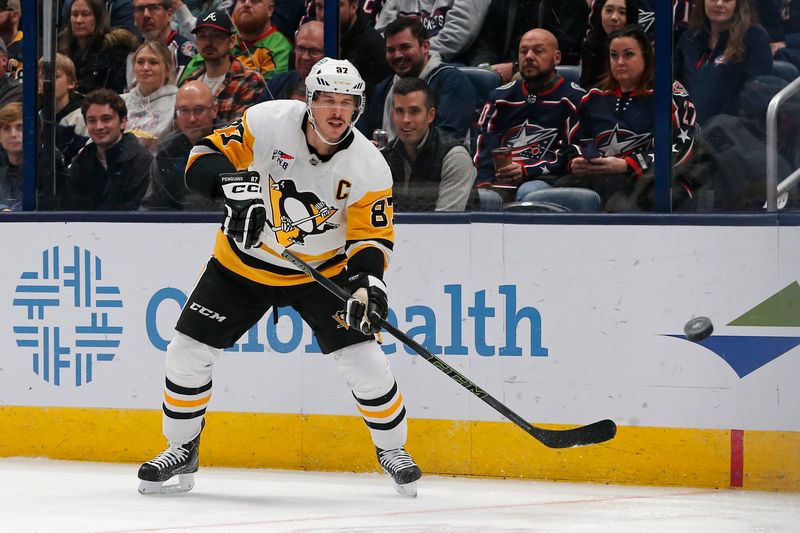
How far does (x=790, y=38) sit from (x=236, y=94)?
1935 millimetres

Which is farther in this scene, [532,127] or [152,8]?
[152,8]

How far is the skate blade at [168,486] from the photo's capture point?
3777mm

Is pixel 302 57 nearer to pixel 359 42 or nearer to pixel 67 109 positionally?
pixel 359 42

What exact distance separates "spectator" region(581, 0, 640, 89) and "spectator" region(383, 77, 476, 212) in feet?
1.74

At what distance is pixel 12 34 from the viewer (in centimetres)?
464

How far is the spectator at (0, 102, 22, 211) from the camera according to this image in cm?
457

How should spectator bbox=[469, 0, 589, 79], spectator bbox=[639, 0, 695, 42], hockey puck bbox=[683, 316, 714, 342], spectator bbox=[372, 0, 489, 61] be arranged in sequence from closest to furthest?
hockey puck bbox=[683, 316, 714, 342] → spectator bbox=[639, 0, 695, 42] → spectator bbox=[469, 0, 589, 79] → spectator bbox=[372, 0, 489, 61]

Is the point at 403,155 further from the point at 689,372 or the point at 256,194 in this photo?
the point at 689,372

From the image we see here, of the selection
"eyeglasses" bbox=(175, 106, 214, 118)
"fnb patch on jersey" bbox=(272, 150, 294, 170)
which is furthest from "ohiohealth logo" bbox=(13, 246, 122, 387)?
"fnb patch on jersey" bbox=(272, 150, 294, 170)

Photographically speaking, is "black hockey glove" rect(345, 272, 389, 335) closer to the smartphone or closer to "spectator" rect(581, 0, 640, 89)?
the smartphone

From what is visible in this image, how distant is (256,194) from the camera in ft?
11.6

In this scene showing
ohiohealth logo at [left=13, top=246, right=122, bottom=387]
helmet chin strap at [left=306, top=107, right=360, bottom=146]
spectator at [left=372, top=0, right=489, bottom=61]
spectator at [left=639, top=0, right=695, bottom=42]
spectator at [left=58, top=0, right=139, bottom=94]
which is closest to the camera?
helmet chin strap at [left=306, top=107, right=360, bottom=146]

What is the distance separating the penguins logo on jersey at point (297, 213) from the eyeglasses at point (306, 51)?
0.77m

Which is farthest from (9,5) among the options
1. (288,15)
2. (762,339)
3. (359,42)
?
(762,339)
